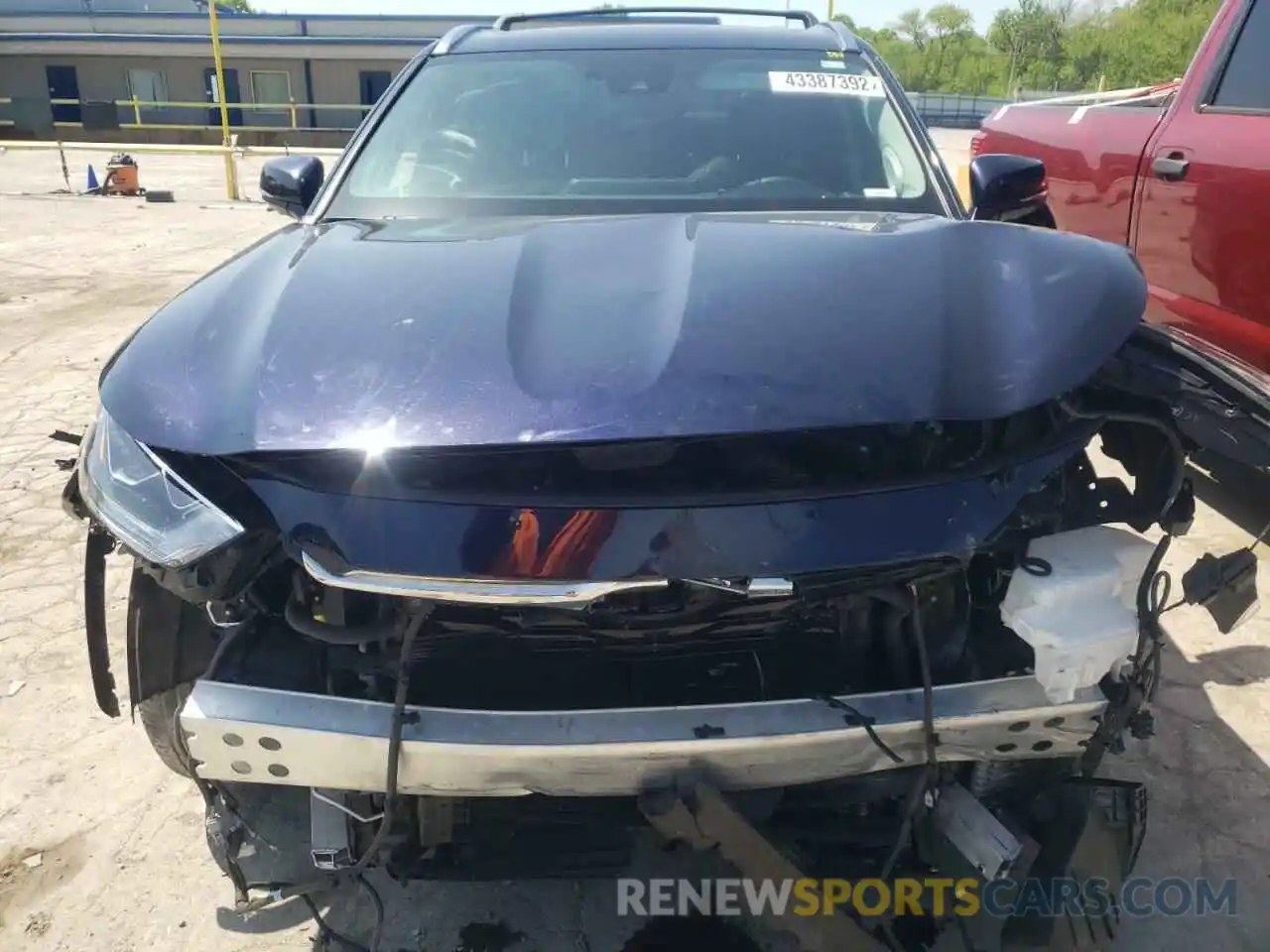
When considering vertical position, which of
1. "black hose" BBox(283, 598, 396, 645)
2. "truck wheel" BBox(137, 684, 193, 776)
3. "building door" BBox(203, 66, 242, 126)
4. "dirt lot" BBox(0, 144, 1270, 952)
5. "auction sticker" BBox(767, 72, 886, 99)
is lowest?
"building door" BBox(203, 66, 242, 126)

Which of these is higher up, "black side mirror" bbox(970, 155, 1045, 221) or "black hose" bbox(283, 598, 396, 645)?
"black side mirror" bbox(970, 155, 1045, 221)

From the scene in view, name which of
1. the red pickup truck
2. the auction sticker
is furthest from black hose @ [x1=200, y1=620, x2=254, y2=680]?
the red pickup truck

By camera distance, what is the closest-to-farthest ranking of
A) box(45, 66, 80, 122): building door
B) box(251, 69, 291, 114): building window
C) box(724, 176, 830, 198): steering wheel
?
box(724, 176, 830, 198): steering wheel
box(251, 69, 291, 114): building window
box(45, 66, 80, 122): building door

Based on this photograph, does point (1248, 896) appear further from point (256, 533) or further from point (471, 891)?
point (256, 533)

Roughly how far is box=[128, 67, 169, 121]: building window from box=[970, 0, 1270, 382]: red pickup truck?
107 ft

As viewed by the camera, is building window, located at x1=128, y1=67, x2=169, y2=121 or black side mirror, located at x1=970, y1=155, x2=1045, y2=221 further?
building window, located at x1=128, y1=67, x2=169, y2=121

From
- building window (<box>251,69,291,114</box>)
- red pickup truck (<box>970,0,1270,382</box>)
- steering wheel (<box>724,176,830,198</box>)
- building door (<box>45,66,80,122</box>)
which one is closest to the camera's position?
steering wheel (<box>724,176,830,198</box>)

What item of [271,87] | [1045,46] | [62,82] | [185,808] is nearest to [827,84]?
[185,808]

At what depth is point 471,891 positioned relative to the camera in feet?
7.41

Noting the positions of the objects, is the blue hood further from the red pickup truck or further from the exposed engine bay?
the red pickup truck

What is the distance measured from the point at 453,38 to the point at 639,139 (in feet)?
3.16

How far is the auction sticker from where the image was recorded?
9.74 feet

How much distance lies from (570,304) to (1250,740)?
2114 millimetres

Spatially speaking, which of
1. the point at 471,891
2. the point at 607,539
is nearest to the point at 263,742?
the point at 607,539
